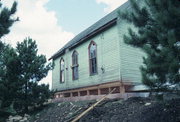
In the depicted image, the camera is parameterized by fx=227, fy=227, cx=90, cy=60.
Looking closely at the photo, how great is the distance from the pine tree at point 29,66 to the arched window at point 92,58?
2691 millimetres

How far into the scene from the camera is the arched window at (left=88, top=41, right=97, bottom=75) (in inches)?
551

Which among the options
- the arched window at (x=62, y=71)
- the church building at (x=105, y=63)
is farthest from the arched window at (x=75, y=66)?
the arched window at (x=62, y=71)

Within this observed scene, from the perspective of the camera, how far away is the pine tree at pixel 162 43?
5.50m

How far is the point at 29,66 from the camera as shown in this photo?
13469 millimetres

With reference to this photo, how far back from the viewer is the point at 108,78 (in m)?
12.6

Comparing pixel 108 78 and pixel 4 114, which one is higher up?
pixel 108 78

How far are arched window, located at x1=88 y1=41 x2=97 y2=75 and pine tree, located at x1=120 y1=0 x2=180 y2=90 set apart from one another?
7256 mm

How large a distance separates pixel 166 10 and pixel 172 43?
97 centimetres

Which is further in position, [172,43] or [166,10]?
[166,10]

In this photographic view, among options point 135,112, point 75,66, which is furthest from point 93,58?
point 135,112

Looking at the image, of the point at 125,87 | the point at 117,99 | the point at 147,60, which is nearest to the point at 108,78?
the point at 125,87

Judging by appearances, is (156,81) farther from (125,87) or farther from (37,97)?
(37,97)

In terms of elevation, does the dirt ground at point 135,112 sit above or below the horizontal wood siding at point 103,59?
below

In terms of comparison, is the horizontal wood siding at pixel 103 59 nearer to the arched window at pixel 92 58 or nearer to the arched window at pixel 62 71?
the arched window at pixel 92 58
